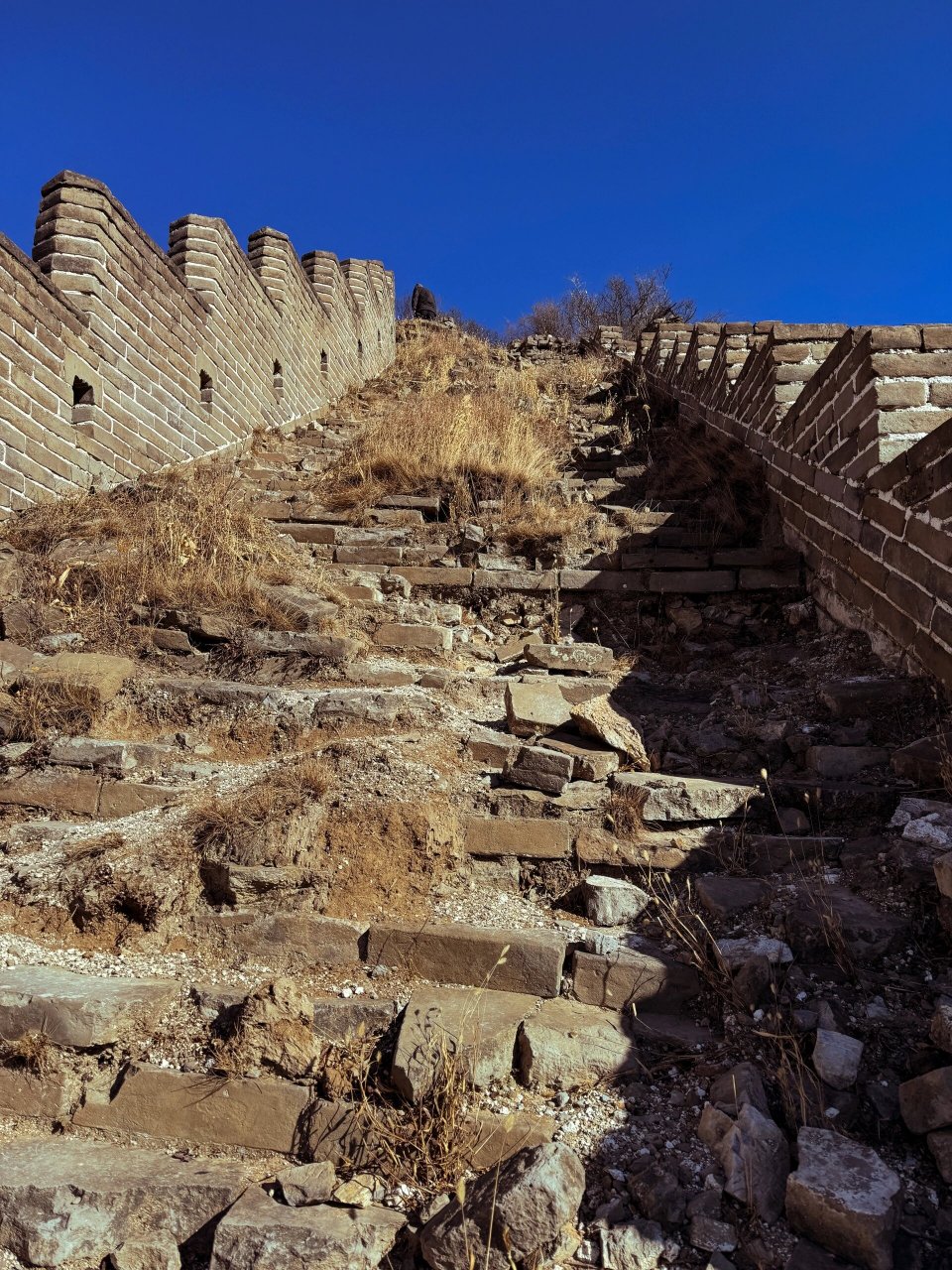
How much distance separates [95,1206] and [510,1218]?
3.27ft

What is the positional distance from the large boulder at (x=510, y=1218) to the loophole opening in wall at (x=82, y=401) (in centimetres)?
624

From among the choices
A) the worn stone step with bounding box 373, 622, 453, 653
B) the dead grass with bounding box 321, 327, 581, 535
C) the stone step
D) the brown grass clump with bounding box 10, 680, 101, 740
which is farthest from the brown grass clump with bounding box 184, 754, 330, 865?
the dead grass with bounding box 321, 327, 581, 535

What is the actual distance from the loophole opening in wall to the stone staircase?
9.33 feet

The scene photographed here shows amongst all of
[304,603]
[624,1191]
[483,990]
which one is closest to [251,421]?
[304,603]

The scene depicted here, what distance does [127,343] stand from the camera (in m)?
7.16

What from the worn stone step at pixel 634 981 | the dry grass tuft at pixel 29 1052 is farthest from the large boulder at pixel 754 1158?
the dry grass tuft at pixel 29 1052

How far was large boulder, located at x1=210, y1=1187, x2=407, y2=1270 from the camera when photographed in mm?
1895

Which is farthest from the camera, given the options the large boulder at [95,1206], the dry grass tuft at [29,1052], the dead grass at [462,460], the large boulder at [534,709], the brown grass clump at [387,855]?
the dead grass at [462,460]

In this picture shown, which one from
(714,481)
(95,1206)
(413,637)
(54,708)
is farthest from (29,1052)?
(714,481)

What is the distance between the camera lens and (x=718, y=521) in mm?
6297

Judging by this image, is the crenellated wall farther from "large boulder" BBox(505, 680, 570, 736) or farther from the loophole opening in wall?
"large boulder" BBox(505, 680, 570, 736)

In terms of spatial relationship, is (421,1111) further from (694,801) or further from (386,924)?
(694,801)

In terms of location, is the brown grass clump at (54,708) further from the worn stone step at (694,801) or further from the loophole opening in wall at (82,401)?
the loophole opening in wall at (82,401)

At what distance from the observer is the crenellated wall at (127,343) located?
5.93 m
